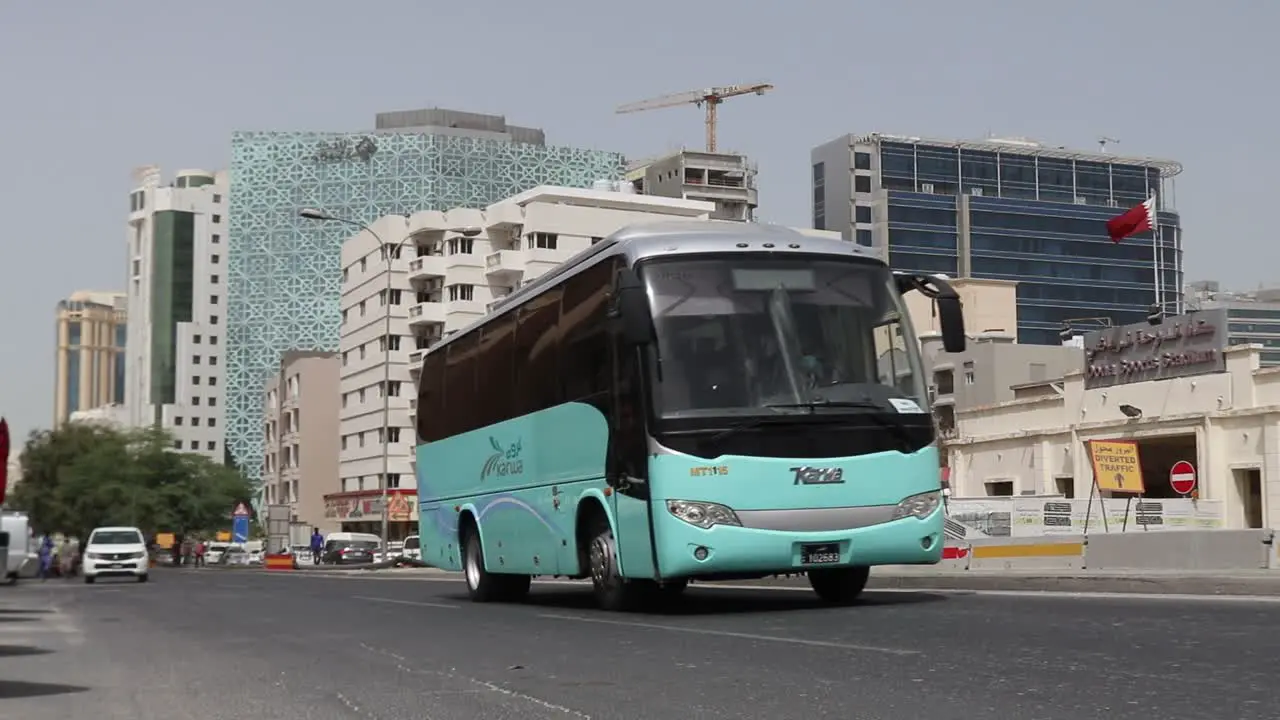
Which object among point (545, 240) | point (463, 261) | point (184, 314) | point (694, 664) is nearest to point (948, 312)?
point (694, 664)

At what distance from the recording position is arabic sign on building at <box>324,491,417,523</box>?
102 meters

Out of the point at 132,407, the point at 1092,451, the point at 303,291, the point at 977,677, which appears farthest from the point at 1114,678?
the point at 132,407

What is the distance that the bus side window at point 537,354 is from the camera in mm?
18455

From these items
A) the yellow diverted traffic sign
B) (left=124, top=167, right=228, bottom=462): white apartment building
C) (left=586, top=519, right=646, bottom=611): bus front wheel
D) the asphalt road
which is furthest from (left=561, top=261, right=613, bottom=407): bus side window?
(left=124, top=167, right=228, bottom=462): white apartment building

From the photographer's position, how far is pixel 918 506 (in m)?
15.7

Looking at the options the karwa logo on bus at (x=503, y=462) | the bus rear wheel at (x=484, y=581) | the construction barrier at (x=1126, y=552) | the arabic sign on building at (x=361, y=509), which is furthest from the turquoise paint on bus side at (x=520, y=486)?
the arabic sign on building at (x=361, y=509)

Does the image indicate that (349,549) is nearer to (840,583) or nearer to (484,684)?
→ (840,583)

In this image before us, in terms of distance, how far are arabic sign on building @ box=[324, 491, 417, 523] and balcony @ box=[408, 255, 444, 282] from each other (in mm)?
13387

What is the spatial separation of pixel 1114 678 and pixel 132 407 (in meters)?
201

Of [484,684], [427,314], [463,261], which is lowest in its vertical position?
[484,684]

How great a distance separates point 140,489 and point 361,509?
554 inches

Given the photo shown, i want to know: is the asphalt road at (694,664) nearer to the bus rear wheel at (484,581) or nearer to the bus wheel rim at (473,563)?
the bus rear wheel at (484,581)

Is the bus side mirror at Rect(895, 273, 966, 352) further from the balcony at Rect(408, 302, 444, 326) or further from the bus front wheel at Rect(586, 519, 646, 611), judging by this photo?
the balcony at Rect(408, 302, 444, 326)

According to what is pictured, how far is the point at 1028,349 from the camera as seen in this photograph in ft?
277
